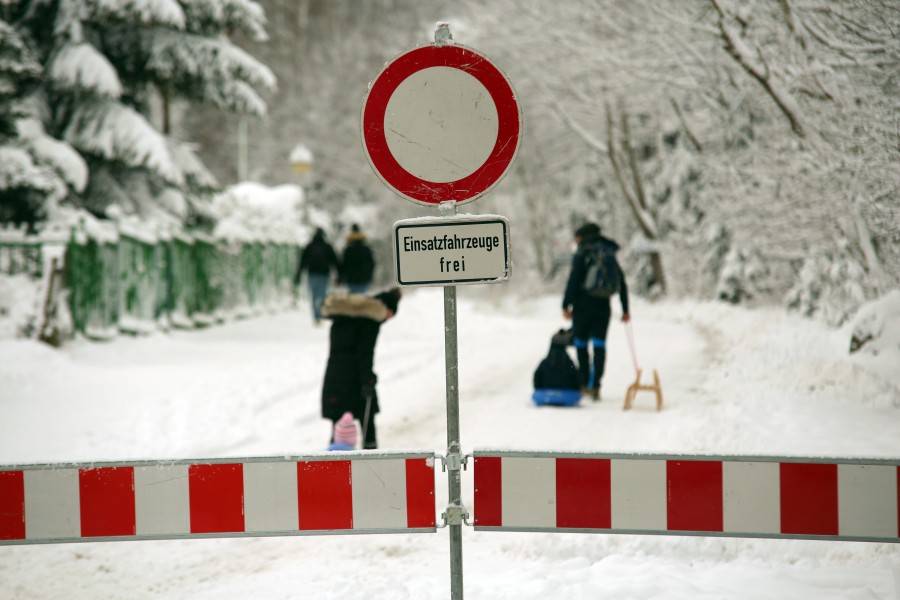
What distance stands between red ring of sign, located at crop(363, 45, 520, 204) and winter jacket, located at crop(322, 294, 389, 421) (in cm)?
311

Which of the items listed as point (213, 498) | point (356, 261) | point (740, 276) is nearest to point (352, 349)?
point (213, 498)

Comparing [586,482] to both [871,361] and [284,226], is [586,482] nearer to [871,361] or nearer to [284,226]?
[871,361]

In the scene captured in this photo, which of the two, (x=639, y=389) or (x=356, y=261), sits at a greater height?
(x=356, y=261)

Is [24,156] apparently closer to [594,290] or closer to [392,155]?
[594,290]

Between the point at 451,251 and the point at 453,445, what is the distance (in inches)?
31.6

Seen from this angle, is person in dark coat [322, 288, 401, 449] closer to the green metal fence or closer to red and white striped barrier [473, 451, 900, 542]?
red and white striped barrier [473, 451, 900, 542]

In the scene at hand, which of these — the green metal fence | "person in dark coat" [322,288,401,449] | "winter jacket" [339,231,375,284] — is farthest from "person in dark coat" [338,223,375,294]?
"person in dark coat" [322,288,401,449]

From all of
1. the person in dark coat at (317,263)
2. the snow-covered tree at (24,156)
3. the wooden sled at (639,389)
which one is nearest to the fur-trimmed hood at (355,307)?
the wooden sled at (639,389)

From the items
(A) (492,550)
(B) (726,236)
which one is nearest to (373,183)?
(B) (726,236)

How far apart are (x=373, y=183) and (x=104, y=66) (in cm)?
2920

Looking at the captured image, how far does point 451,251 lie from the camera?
345cm

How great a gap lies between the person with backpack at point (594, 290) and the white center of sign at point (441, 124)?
5.92m

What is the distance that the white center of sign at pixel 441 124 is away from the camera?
3.49 meters

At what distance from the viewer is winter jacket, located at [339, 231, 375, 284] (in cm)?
1575
